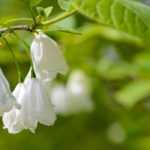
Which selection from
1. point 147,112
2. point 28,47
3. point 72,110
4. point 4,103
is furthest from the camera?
point 72,110

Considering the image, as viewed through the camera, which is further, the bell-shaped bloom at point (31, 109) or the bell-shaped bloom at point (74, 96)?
the bell-shaped bloom at point (74, 96)

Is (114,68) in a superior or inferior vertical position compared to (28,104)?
inferior

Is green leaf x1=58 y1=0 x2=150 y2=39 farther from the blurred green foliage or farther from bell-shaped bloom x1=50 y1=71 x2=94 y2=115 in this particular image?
bell-shaped bloom x1=50 y1=71 x2=94 y2=115

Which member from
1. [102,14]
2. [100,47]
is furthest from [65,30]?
[100,47]

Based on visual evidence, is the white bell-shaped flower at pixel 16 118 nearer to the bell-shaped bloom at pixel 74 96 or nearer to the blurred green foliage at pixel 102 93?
the blurred green foliage at pixel 102 93

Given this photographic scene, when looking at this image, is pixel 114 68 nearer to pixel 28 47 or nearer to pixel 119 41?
pixel 119 41

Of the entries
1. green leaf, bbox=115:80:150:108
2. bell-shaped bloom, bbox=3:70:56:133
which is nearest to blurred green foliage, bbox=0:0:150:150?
green leaf, bbox=115:80:150:108

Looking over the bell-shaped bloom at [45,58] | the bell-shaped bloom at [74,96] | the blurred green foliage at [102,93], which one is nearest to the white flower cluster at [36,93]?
the bell-shaped bloom at [45,58]

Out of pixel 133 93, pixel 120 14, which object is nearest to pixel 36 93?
pixel 120 14
